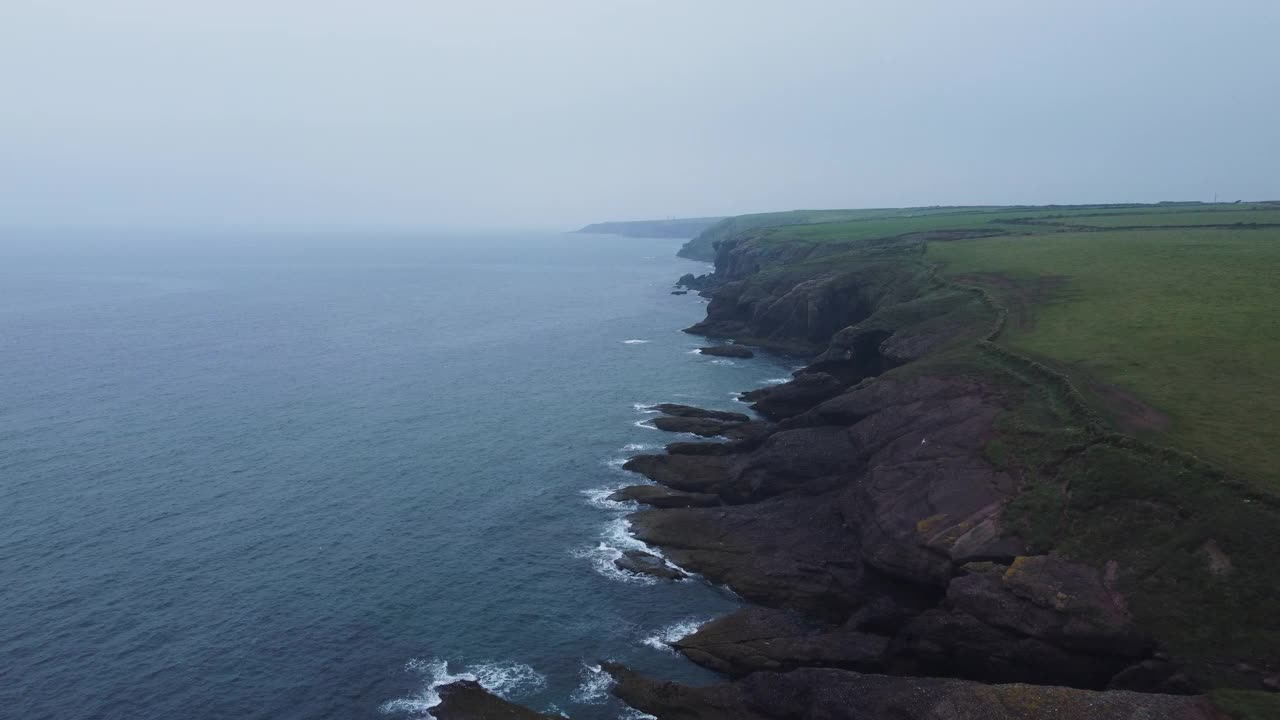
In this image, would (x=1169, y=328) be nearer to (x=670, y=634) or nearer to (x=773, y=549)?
(x=773, y=549)

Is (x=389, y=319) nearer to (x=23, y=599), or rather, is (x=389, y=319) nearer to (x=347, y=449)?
(x=347, y=449)

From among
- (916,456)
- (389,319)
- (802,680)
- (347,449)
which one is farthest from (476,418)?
(389,319)

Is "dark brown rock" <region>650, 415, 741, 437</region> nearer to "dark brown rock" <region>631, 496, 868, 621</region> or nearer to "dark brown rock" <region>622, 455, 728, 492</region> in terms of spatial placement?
Result: "dark brown rock" <region>622, 455, 728, 492</region>

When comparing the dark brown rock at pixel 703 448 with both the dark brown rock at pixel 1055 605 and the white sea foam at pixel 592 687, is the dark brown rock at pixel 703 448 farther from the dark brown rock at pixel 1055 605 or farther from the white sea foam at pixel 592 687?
the dark brown rock at pixel 1055 605

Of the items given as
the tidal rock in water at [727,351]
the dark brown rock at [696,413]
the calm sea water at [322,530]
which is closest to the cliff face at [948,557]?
the calm sea water at [322,530]

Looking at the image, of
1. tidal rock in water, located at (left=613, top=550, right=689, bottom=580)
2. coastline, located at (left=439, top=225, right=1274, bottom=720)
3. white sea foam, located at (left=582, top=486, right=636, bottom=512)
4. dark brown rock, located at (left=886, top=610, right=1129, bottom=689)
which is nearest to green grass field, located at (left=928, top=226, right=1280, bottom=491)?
coastline, located at (left=439, top=225, right=1274, bottom=720)

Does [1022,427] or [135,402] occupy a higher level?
[1022,427]

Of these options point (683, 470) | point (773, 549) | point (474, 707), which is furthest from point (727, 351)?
point (474, 707)
